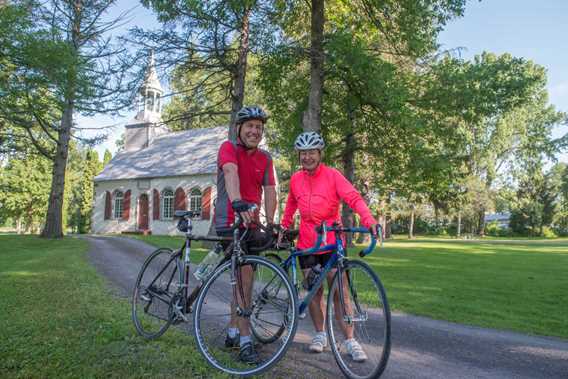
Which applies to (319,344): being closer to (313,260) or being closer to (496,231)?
(313,260)

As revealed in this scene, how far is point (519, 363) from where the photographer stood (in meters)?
4.13

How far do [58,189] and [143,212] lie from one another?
1418 centimetres

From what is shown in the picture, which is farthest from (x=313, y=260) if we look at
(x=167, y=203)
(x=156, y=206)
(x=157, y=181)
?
(x=157, y=181)

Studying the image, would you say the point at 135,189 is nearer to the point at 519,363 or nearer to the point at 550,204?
the point at 519,363

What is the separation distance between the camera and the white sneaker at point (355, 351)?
3.47 metres

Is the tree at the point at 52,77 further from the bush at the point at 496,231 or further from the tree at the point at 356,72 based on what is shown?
the bush at the point at 496,231

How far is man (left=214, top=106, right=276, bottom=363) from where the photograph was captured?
370 centimetres

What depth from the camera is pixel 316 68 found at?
13.0 meters

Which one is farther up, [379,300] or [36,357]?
[379,300]

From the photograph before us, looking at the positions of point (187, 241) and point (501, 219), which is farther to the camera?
point (501, 219)

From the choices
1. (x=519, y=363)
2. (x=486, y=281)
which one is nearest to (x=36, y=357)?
(x=519, y=363)

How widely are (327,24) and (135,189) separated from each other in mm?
25530

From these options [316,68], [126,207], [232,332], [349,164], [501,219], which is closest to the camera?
[232,332]

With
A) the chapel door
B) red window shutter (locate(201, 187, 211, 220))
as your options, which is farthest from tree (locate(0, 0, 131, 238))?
the chapel door
